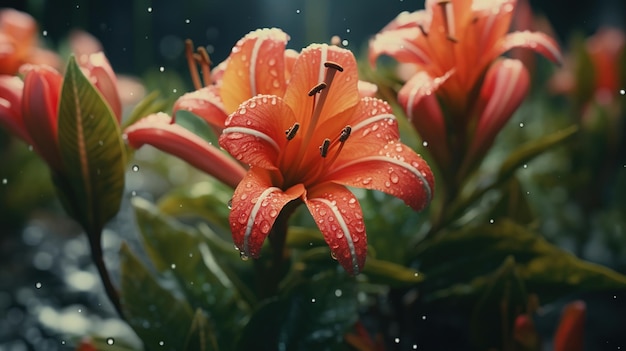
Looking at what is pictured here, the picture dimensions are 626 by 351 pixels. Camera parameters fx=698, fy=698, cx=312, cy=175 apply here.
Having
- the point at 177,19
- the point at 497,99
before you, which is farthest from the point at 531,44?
the point at 177,19

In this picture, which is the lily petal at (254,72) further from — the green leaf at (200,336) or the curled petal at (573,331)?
the curled petal at (573,331)

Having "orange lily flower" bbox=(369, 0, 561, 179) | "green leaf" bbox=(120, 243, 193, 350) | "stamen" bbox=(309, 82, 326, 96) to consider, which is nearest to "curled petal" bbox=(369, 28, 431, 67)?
"orange lily flower" bbox=(369, 0, 561, 179)

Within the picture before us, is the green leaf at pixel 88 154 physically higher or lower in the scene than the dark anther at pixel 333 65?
lower

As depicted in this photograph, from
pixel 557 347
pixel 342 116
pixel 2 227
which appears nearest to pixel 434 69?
pixel 342 116

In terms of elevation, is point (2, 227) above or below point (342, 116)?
below

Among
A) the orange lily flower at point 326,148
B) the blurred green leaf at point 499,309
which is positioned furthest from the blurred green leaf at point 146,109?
the blurred green leaf at point 499,309

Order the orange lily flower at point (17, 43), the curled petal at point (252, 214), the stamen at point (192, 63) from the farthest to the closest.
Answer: the orange lily flower at point (17, 43)
the stamen at point (192, 63)
the curled petal at point (252, 214)

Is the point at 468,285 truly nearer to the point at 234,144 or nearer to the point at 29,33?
the point at 234,144
